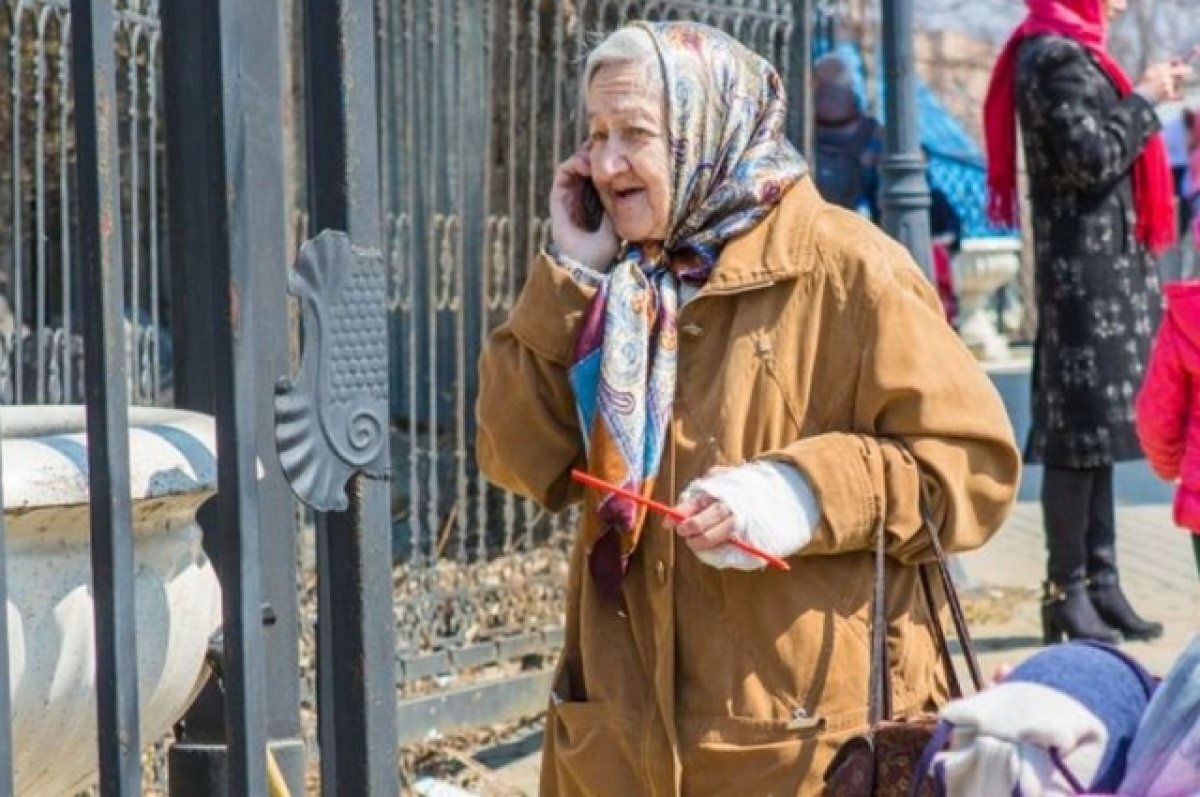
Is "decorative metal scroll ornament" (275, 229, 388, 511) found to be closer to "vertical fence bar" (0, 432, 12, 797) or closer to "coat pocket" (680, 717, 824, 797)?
"vertical fence bar" (0, 432, 12, 797)

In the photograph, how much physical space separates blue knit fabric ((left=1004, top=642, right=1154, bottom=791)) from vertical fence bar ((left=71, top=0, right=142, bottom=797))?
0.98 meters

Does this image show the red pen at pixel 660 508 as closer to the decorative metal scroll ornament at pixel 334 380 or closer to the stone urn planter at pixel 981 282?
the decorative metal scroll ornament at pixel 334 380

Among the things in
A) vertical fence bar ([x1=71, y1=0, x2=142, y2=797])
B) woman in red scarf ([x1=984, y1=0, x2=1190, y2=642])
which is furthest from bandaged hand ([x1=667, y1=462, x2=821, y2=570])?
woman in red scarf ([x1=984, y1=0, x2=1190, y2=642])

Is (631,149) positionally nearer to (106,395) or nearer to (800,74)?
(106,395)

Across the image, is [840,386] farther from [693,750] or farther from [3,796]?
[3,796]

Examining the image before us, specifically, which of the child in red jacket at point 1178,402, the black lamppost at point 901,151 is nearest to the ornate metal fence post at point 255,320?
the child in red jacket at point 1178,402

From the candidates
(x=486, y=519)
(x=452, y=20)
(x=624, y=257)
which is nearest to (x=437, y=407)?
(x=486, y=519)

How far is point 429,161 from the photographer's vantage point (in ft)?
23.8

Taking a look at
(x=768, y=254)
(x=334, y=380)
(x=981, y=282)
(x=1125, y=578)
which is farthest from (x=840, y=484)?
(x=981, y=282)

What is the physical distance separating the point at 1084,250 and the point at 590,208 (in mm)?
4065

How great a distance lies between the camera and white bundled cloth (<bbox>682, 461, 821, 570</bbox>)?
11.9ft

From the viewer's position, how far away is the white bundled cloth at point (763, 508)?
362 centimetres

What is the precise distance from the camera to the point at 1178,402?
21.1ft

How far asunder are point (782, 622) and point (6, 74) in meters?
4.33
